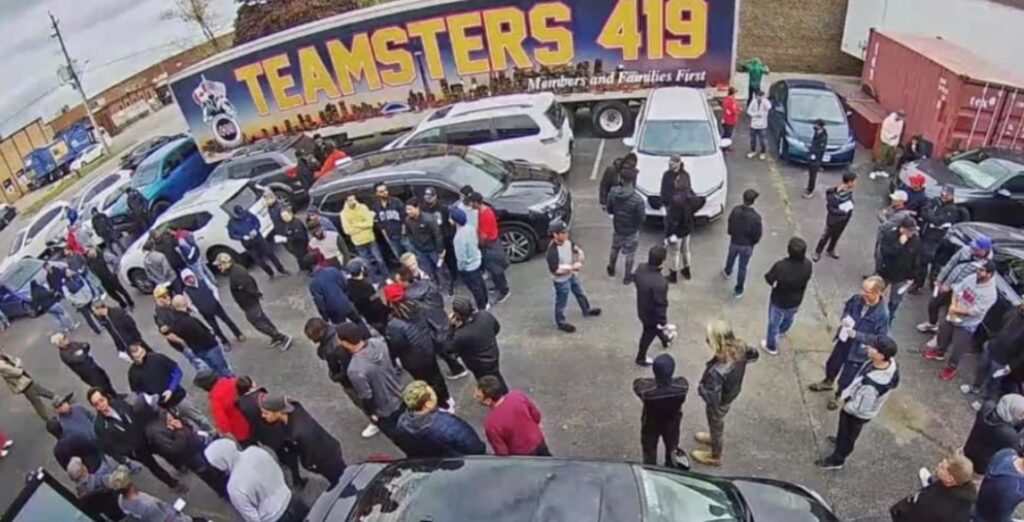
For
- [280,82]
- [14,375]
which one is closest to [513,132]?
[280,82]

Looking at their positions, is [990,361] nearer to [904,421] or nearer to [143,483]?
[904,421]

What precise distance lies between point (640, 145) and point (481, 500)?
7.88 meters

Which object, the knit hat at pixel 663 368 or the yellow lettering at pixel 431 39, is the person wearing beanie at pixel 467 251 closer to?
the knit hat at pixel 663 368

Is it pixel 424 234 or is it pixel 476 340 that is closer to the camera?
pixel 476 340

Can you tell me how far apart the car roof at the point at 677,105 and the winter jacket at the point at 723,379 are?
653cm

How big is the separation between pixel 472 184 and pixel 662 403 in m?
5.36

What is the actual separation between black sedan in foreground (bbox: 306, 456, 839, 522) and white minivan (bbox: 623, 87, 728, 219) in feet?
18.5

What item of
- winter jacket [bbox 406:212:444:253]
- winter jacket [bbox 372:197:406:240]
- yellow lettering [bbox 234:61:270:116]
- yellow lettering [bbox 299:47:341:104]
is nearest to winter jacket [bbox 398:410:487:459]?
winter jacket [bbox 406:212:444:253]

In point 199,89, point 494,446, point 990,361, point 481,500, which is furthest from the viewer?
point 199,89

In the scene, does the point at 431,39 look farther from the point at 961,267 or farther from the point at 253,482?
the point at 253,482

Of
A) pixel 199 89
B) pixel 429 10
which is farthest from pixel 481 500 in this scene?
pixel 199 89

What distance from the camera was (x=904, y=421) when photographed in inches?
268

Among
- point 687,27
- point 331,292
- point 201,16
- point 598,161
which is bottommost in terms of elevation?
point 598,161

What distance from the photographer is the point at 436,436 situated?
534cm
